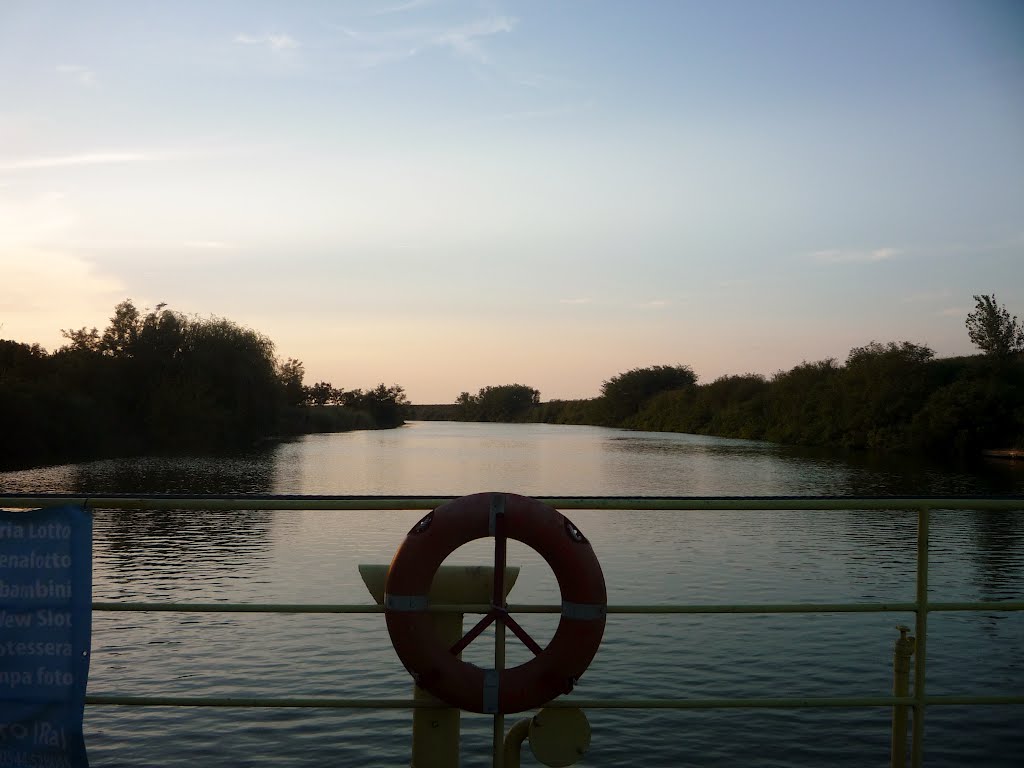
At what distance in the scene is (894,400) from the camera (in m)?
42.3

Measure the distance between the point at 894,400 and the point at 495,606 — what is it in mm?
43643

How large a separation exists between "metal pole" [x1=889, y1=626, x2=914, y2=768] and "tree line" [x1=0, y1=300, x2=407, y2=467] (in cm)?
3188

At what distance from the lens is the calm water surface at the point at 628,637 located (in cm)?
542

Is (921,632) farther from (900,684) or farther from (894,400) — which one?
(894,400)

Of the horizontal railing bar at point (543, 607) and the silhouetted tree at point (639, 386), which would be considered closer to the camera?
the horizontal railing bar at point (543, 607)

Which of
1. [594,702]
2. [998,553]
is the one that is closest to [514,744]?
[594,702]

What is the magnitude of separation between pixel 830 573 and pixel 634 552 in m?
2.73

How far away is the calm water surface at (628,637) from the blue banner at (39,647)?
2.81 m

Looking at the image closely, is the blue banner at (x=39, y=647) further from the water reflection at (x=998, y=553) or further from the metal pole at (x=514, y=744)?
the water reflection at (x=998, y=553)

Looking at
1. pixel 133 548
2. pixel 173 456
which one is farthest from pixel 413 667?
pixel 173 456

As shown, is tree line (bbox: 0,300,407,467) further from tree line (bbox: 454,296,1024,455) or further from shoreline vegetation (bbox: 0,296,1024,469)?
tree line (bbox: 454,296,1024,455)

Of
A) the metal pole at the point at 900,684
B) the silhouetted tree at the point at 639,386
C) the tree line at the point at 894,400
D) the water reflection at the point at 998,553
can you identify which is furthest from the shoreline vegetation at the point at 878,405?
the metal pole at the point at 900,684

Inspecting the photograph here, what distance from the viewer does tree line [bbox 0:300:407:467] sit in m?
33.4

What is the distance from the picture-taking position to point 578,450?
43.5 meters
